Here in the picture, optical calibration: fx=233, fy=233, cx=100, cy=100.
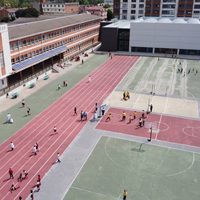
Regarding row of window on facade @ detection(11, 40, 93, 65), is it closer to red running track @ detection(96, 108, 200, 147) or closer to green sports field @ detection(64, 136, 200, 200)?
red running track @ detection(96, 108, 200, 147)

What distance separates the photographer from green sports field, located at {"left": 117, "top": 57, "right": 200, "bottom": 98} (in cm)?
4459

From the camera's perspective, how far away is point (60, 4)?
153 metres

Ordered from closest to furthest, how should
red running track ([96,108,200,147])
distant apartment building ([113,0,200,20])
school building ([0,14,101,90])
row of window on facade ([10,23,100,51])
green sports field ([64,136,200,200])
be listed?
1. green sports field ([64,136,200,200])
2. red running track ([96,108,200,147])
3. school building ([0,14,101,90])
4. row of window on facade ([10,23,100,51])
5. distant apartment building ([113,0,200,20])

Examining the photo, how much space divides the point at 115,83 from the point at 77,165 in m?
26.8

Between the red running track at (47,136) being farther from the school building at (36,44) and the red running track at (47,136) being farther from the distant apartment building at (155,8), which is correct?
the distant apartment building at (155,8)

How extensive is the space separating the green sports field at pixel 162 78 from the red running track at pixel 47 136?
4.52 metres

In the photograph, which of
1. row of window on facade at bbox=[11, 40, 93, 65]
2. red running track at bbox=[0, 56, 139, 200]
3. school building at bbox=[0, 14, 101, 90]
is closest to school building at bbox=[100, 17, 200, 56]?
school building at bbox=[0, 14, 101, 90]

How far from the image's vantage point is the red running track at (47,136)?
74.4ft

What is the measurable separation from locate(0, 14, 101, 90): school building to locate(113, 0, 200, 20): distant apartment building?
3320 cm

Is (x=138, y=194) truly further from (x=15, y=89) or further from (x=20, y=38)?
(x=20, y=38)

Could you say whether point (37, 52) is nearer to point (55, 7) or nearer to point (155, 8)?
point (155, 8)

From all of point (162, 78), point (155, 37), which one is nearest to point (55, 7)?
point (155, 37)

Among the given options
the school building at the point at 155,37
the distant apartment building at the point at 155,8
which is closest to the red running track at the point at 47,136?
the school building at the point at 155,37

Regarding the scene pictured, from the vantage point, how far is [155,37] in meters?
73.0
